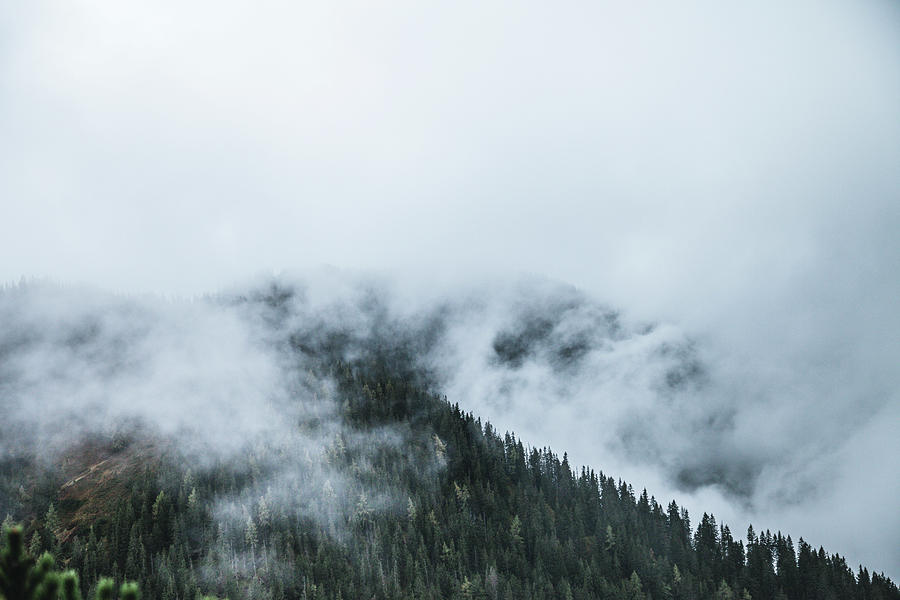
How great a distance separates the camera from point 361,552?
611ft

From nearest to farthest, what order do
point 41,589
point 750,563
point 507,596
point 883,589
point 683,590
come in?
point 41,589 < point 507,596 < point 683,590 < point 883,589 < point 750,563

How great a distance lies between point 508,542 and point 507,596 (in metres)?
41.7

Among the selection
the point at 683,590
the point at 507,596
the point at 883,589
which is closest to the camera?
the point at 507,596

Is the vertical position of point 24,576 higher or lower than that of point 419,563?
lower

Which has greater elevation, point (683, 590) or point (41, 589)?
point (683, 590)

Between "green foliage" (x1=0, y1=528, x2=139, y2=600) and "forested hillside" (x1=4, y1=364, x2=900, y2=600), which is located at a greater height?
"forested hillside" (x1=4, y1=364, x2=900, y2=600)

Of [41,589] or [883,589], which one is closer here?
[41,589]

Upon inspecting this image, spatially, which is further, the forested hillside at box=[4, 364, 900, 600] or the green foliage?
the forested hillside at box=[4, 364, 900, 600]

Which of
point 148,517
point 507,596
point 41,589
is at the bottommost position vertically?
point 41,589

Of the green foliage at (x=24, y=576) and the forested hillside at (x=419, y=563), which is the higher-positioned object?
the forested hillside at (x=419, y=563)

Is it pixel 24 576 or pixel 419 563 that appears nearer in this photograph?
pixel 24 576

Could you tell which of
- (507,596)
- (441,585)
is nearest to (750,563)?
(507,596)

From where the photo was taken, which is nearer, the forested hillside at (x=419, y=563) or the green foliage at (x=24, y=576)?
the green foliage at (x=24, y=576)

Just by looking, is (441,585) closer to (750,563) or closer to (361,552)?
(361,552)
